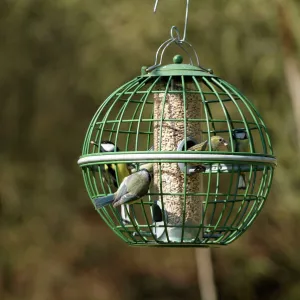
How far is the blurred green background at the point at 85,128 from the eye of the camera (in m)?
12.0

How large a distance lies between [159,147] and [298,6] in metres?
7.23

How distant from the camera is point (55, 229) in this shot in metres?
13.9

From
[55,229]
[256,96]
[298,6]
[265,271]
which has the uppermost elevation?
[298,6]

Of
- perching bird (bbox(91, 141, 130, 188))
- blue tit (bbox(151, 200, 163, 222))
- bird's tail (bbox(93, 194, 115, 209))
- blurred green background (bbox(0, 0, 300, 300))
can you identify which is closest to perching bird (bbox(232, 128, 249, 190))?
blue tit (bbox(151, 200, 163, 222))

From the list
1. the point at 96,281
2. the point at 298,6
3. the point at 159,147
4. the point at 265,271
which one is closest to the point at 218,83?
the point at 159,147

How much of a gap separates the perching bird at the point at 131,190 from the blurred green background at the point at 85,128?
6.86 meters

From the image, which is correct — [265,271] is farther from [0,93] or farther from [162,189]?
[162,189]

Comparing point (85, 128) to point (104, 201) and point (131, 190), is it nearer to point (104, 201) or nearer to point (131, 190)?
point (104, 201)

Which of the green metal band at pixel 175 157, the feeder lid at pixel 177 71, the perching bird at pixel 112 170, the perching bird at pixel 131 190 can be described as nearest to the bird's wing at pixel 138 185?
the perching bird at pixel 131 190

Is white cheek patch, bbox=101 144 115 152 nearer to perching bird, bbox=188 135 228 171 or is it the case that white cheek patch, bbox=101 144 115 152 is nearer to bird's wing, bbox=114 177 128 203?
bird's wing, bbox=114 177 128 203

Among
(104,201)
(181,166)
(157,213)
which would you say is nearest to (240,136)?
(181,166)

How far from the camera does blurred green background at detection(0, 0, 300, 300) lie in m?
12.0

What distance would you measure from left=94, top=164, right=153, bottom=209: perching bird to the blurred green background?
6.86 m

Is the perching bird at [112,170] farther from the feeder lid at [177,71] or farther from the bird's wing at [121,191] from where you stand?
the feeder lid at [177,71]
